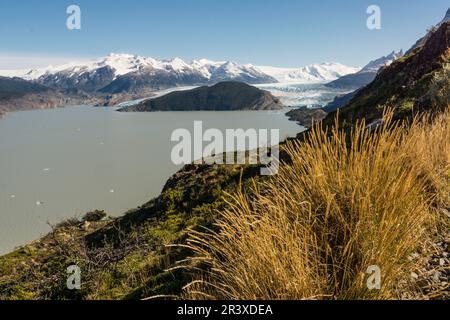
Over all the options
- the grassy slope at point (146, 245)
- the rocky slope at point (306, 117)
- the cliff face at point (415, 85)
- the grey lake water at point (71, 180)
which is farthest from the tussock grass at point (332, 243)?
the rocky slope at point (306, 117)

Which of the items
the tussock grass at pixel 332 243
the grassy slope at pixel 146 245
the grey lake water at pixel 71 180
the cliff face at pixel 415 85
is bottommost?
the grey lake water at pixel 71 180

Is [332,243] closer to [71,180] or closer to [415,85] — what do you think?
[415,85]

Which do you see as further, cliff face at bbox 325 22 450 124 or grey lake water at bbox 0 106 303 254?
grey lake water at bbox 0 106 303 254

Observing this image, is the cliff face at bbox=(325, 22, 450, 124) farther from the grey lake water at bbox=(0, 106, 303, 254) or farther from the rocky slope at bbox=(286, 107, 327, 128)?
the rocky slope at bbox=(286, 107, 327, 128)

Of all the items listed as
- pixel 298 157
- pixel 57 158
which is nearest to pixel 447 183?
pixel 298 157

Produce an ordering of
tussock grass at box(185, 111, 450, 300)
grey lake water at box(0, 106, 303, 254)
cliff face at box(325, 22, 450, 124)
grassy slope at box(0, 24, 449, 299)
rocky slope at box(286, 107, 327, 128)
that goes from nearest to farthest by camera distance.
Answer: tussock grass at box(185, 111, 450, 300)
grassy slope at box(0, 24, 449, 299)
cliff face at box(325, 22, 450, 124)
grey lake water at box(0, 106, 303, 254)
rocky slope at box(286, 107, 327, 128)

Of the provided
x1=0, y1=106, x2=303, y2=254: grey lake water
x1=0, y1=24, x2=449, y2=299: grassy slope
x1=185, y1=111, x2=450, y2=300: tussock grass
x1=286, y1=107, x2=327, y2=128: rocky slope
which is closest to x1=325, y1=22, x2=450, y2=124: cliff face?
x1=0, y1=24, x2=449, y2=299: grassy slope

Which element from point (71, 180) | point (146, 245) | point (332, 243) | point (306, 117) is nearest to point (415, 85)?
point (146, 245)

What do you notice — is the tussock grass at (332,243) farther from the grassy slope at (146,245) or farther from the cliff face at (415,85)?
the cliff face at (415,85)
